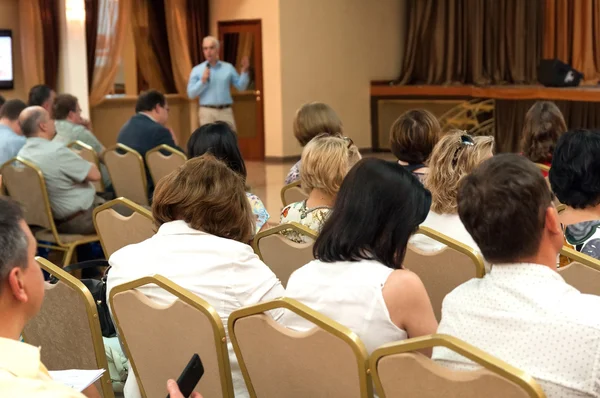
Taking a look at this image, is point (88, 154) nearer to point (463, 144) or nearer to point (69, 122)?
point (69, 122)

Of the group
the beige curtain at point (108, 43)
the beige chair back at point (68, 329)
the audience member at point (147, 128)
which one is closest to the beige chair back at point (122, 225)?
the beige chair back at point (68, 329)

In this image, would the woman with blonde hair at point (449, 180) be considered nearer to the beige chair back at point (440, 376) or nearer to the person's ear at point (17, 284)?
the beige chair back at point (440, 376)

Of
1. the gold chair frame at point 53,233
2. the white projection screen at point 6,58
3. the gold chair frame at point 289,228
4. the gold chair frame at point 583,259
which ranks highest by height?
the white projection screen at point 6,58

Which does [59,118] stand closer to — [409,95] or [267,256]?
[267,256]

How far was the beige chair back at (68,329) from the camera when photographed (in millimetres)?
2543

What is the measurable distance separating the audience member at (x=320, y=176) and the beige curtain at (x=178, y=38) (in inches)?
351


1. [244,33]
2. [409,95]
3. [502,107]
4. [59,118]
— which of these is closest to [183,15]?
[244,33]

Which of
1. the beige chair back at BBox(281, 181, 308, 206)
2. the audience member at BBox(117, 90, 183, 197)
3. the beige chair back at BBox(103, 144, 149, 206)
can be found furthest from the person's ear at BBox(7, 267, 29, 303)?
the audience member at BBox(117, 90, 183, 197)

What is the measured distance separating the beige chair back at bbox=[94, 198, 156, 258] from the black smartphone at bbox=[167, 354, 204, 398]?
188cm

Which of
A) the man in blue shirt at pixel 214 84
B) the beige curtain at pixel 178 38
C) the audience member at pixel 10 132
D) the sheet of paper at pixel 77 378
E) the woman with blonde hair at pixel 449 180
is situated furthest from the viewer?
the beige curtain at pixel 178 38

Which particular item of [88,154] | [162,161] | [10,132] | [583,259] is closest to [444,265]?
[583,259]

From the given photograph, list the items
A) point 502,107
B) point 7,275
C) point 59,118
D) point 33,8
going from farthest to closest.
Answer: point 502,107 < point 33,8 < point 59,118 < point 7,275

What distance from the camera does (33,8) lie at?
10625 millimetres

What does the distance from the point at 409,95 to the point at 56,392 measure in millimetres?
12051
